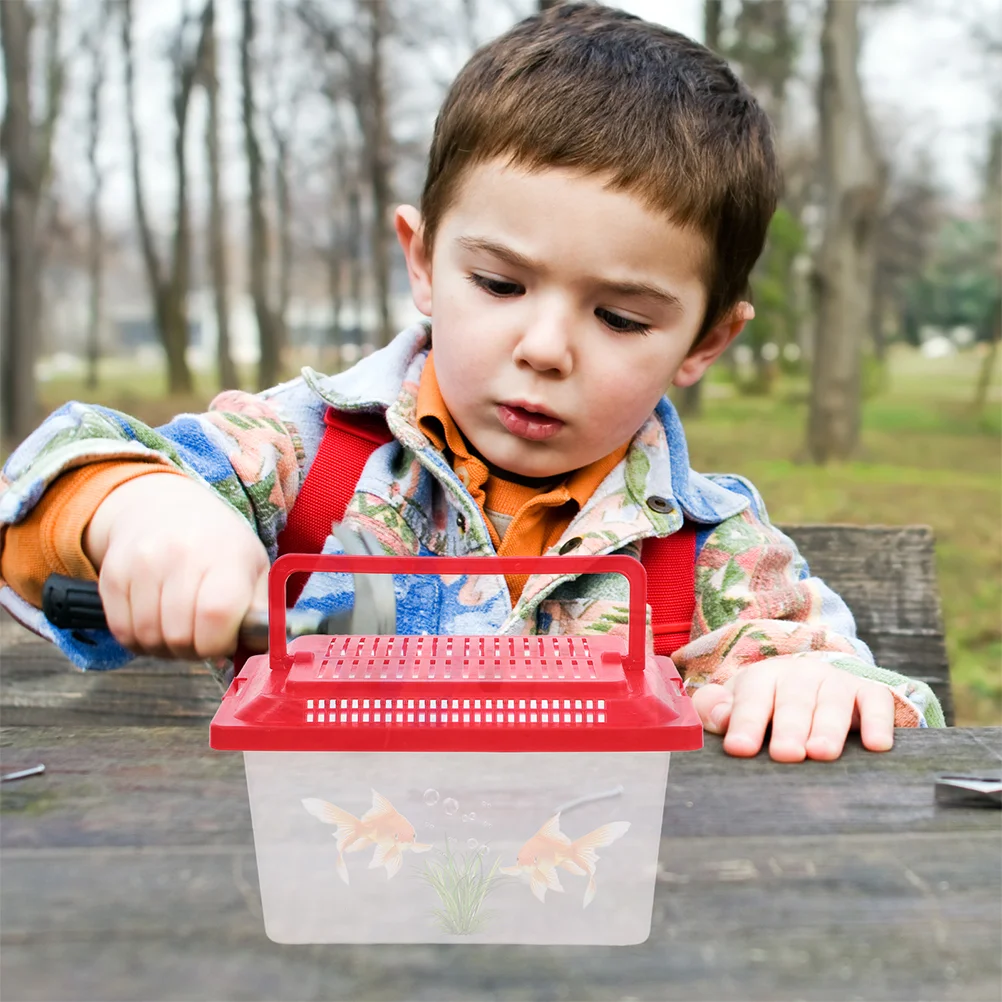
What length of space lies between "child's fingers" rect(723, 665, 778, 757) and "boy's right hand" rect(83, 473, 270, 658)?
17.7 inches

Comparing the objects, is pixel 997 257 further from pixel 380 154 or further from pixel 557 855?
pixel 557 855

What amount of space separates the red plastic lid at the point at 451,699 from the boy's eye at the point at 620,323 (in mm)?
755

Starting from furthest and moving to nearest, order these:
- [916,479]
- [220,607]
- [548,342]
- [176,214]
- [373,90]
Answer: [176,214] → [373,90] → [916,479] → [548,342] → [220,607]

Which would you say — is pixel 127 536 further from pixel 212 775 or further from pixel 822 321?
pixel 822 321

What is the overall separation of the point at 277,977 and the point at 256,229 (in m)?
17.3

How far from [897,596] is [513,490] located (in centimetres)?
76

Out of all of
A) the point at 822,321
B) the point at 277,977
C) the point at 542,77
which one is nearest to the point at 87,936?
the point at 277,977

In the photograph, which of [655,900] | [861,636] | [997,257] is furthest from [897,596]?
[997,257]

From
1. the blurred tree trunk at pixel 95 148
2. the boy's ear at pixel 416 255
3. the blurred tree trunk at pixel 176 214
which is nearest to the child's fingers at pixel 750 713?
the boy's ear at pixel 416 255

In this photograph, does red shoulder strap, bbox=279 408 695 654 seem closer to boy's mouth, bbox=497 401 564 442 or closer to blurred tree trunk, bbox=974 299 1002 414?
boy's mouth, bbox=497 401 564 442

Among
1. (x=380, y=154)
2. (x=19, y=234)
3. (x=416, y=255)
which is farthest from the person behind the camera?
(x=380, y=154)

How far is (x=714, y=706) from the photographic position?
3.71 ft

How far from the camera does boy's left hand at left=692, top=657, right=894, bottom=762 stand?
3.36 ft

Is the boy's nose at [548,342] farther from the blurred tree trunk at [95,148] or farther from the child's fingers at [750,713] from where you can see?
the blurred tree trunk at [95,148]
